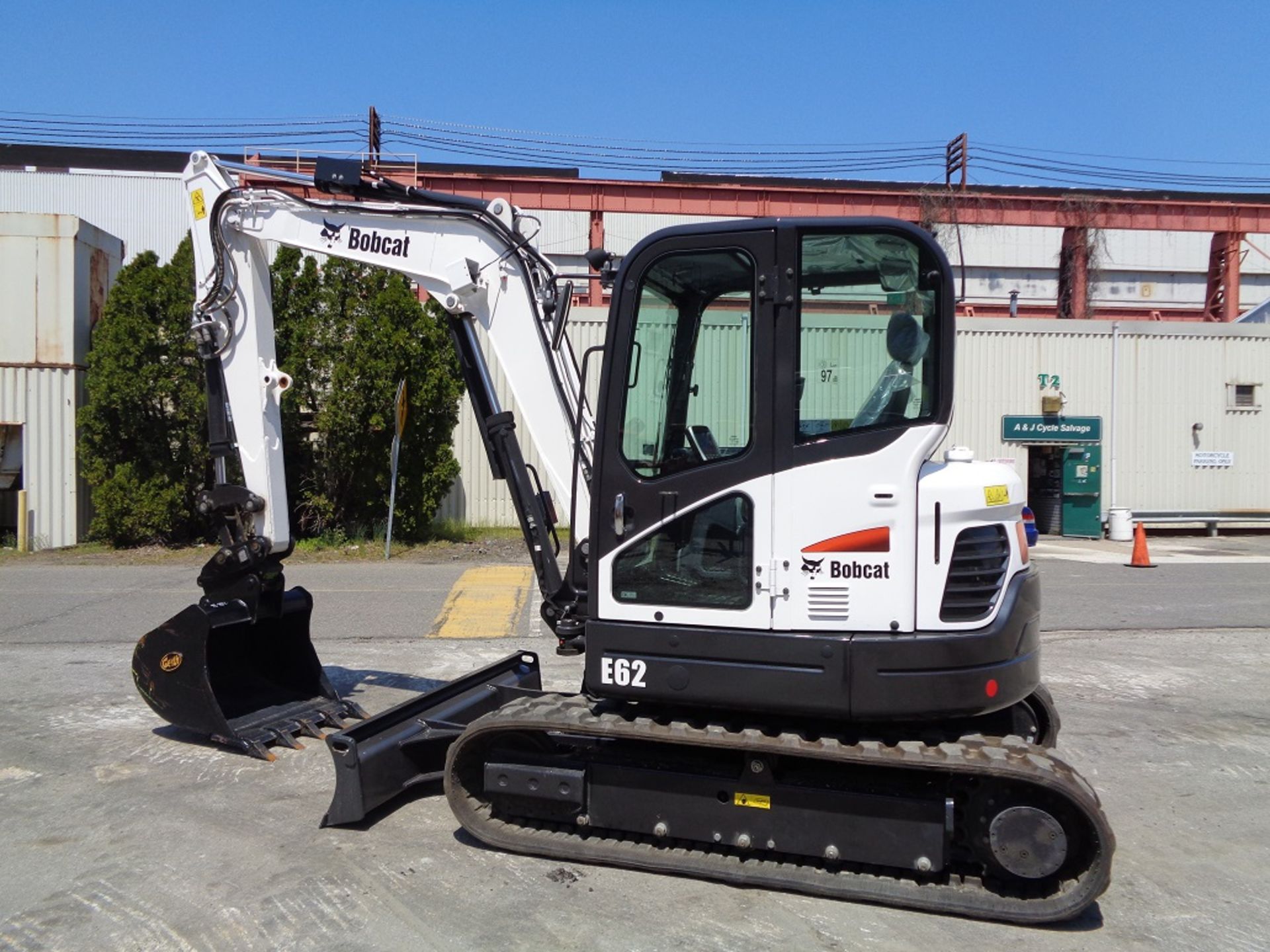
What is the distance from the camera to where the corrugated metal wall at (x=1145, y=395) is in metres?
20.8

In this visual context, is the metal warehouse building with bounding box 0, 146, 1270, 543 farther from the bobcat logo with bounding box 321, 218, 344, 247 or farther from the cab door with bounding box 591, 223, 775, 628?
the cab door with bounding box 591, 223, 775, 628

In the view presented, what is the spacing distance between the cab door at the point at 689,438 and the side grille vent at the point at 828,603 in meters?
0.18

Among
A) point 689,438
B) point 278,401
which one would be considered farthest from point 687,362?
point 278,401

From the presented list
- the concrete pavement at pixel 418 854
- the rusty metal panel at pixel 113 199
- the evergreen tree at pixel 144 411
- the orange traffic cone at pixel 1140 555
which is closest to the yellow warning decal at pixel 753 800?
the concrete pavement at pixel 418 854

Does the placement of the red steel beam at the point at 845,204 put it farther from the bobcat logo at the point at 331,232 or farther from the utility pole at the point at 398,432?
the bobcat logo at the point at 331,232

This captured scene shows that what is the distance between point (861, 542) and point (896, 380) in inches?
26.8

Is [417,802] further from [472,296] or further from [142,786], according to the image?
[472,296]

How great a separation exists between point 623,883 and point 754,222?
9.34 feet

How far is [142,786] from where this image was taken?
553 centimetres

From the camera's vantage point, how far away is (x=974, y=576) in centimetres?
421

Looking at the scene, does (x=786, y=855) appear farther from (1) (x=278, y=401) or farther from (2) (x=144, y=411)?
(2) (x=144, y=411)

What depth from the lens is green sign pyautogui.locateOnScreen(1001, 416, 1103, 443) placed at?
20.6m

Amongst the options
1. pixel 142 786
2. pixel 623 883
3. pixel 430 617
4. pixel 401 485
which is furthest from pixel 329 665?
pixel 401 485

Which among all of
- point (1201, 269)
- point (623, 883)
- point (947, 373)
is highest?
point (1201, 269)
